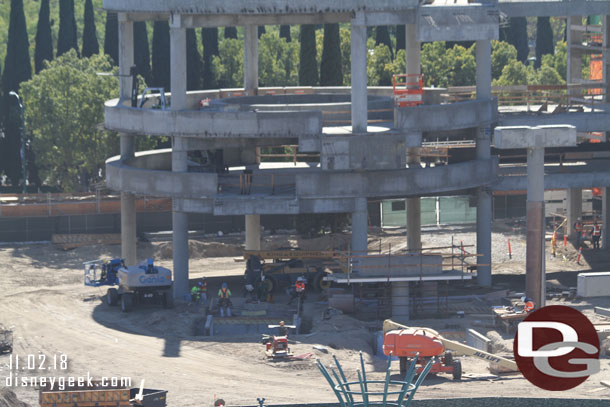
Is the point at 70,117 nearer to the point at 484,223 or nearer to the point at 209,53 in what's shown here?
the point at 209,53

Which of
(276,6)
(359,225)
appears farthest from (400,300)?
(276,6)

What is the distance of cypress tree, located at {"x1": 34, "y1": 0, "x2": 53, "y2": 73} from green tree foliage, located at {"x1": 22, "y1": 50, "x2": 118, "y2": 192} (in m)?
18.3

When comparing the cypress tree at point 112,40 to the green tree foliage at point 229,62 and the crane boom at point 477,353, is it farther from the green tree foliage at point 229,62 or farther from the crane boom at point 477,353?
the crane boom at point 477,353

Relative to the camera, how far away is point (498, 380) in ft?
180

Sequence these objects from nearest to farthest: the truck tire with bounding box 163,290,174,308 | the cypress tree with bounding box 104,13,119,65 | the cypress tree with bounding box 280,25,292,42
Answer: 1. the truck tire with bounding box 163,290,174,308
2. the cypress tree with bounding box 104,13,119,65
3. the cypress tree with bounding box 280,25,292,42

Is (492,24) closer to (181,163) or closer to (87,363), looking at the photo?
(181,163)

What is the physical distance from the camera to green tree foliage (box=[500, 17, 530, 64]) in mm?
145125

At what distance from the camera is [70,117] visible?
92.9 m

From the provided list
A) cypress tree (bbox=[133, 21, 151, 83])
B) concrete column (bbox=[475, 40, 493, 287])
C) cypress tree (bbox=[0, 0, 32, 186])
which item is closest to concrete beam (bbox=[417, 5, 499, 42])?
concrete column (bbox=[475, 40, 493, 287])

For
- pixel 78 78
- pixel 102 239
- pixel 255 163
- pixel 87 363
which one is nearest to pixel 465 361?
pixel 87 363

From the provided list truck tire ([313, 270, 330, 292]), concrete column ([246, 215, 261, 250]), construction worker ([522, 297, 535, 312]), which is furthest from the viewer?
concrete column ([246, 215, 261, 250])

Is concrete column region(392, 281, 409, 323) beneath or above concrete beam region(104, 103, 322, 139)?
beneath

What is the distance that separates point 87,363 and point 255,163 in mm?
27562

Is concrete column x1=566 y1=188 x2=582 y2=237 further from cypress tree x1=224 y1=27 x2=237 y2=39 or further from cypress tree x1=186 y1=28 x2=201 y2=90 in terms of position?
cypress tree x1=224 y1=27 x2=237 y2=39
